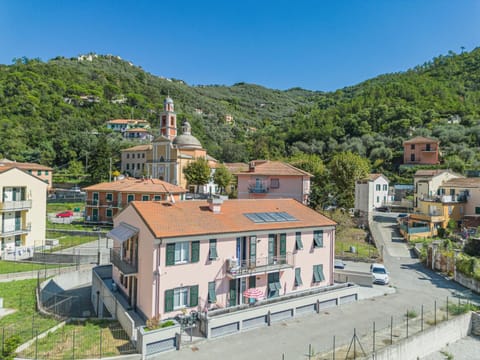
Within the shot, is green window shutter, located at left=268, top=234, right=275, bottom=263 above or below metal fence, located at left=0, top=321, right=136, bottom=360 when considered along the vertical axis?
above

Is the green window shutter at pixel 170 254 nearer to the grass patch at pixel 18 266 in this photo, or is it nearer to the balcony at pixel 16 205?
the grass patch at pixel 18 266

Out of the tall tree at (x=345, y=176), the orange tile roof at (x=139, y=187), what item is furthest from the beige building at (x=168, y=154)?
the tall tree at (x=345, y=176)

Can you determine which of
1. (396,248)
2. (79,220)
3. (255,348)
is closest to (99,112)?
(79,220)

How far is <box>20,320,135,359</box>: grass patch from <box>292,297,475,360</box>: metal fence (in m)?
7.61

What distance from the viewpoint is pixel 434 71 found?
14275 centimetres

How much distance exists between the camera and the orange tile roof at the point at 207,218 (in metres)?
17.0

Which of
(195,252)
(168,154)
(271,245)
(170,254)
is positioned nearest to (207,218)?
(195,252)

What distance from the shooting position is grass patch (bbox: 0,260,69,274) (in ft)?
85.0

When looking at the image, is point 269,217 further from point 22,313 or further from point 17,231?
point 17,231

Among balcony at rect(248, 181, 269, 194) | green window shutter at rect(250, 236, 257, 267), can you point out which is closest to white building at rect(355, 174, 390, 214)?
balcony at rect(248, 181, 269, 194)

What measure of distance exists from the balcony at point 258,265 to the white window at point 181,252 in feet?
8.53

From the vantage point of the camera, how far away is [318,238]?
2156cm

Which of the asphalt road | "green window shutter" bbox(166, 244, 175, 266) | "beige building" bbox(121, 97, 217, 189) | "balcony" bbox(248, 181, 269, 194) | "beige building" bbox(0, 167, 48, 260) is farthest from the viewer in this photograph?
"beige building" bbox(121, 97, 217, 189)

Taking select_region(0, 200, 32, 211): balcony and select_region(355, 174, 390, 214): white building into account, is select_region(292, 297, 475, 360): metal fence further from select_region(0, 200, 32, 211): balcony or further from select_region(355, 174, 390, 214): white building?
select_region(0, 200, 32, 211): balcony
